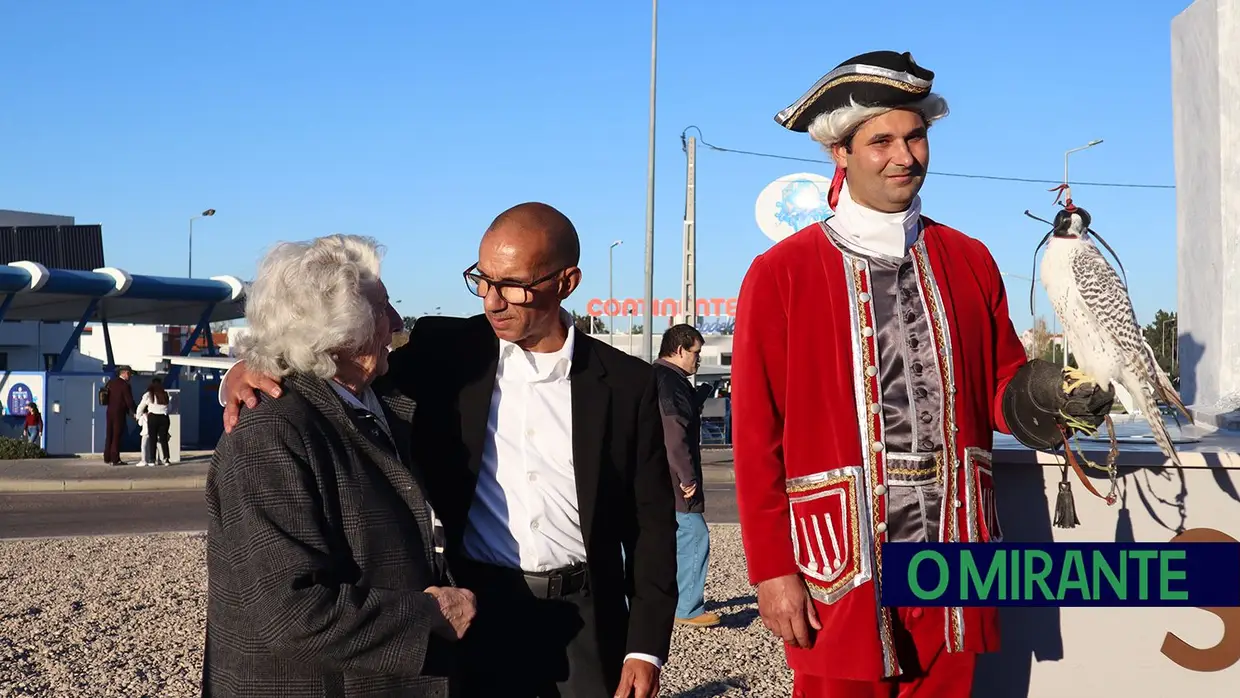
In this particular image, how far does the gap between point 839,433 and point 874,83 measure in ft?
2.70

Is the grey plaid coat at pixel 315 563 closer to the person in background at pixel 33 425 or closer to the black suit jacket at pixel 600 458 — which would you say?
the black suit jacket at pixel 600 458

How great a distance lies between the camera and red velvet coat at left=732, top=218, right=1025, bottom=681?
8.86 ft

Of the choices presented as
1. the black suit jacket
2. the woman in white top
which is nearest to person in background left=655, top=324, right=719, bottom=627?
the black suit jacket

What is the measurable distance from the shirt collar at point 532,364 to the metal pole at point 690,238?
2382cm

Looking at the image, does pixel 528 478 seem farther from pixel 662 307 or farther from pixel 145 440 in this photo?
pixel 662 307

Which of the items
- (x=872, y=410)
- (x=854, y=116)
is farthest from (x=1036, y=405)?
(x=854, y=116)

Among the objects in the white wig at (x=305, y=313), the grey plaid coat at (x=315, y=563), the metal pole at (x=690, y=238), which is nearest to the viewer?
the grey plaid coat at (x=315, y=563)

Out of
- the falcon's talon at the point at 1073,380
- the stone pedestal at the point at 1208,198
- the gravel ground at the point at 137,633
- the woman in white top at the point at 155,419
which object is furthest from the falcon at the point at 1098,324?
the woman in white top at the point at 155,419

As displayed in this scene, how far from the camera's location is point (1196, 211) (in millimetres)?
5484

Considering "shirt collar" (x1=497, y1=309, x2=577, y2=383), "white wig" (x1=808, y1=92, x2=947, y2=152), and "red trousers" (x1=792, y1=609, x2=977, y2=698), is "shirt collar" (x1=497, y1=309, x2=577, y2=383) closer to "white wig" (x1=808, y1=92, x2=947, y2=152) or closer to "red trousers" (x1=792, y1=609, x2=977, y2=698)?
"white wig" (x1=808, y1=92, x2=947, y2=152)

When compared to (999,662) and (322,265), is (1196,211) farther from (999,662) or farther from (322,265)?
(322,265)

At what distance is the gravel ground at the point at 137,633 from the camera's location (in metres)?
5.56

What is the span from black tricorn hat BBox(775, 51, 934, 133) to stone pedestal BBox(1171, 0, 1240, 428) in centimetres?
261

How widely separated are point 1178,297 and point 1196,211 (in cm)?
40
